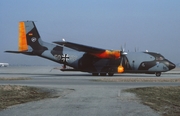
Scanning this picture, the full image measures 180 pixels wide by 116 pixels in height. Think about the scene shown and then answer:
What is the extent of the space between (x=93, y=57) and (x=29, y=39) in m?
8.73

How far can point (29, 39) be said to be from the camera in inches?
1590

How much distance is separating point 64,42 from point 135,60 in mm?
9589

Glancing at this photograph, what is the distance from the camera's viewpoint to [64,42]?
35406 millimetres

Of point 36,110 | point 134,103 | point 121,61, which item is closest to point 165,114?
point 134,103

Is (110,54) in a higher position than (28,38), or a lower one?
lower

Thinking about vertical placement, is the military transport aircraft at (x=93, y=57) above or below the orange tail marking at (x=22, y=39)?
below

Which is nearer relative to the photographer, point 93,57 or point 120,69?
point 120,69

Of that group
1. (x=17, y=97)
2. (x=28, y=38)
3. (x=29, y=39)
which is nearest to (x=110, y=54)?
(x=29, y=39)

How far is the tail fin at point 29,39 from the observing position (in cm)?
4000

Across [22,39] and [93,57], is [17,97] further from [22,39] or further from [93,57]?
[22,39]

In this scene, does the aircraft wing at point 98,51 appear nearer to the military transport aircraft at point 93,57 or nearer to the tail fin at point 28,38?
the military transport aircraft at point 93,57

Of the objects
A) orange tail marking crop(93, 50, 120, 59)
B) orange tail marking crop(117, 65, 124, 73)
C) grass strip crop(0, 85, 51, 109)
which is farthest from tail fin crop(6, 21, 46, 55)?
grass strip crop(0, 85, 51, 109)

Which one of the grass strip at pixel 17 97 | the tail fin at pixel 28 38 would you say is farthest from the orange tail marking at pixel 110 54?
the grass strip at pixel 17 97

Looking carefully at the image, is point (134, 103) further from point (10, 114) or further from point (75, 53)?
point (75, 53)
